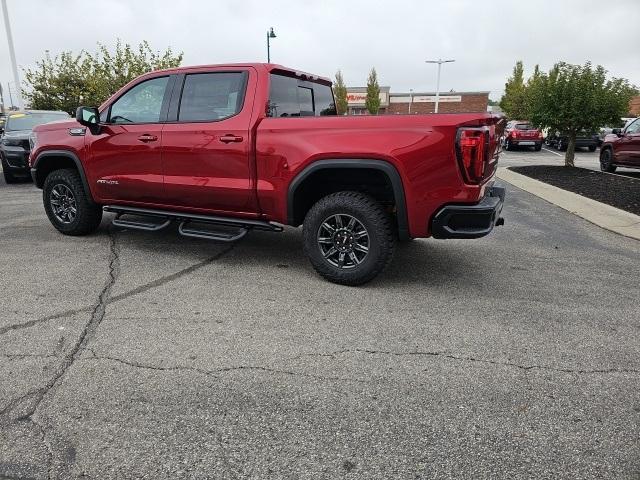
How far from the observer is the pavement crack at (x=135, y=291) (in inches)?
142

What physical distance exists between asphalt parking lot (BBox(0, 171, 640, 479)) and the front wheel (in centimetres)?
20

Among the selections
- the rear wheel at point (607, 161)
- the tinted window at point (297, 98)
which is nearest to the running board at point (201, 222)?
the tinted window at point (297, 98)

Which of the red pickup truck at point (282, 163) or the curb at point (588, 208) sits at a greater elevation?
the red pickup truck at point (282, 163)

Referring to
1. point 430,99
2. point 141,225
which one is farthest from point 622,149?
point 430,99

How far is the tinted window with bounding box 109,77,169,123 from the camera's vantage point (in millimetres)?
5238

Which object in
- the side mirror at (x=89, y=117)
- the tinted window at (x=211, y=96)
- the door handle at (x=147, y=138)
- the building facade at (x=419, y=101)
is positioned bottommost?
the door handle at (x=147, y=138)

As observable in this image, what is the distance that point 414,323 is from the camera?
3.72 metres

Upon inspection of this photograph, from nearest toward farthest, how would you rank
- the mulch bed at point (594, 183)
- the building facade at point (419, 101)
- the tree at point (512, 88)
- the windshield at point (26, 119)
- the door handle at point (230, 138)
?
the door handle at point (230, 138)
the mulch bed at point (594, 183)
the windshield at point (26, 119)
the tree at point (512, 88)
the building facade at point (419, 101)

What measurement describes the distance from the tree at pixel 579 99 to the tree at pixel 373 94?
4114cm

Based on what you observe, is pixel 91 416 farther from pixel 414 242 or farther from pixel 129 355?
pixel 414 242

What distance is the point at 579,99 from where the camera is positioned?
14.1 metres

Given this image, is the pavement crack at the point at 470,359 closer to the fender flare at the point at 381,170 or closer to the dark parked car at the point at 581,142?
the fender flare at the point at 381,170

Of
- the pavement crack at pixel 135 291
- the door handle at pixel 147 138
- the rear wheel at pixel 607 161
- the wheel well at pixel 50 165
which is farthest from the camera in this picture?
the rear wheel at pixel 607 161

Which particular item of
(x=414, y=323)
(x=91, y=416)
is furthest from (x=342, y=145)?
(x=91, y=416)
